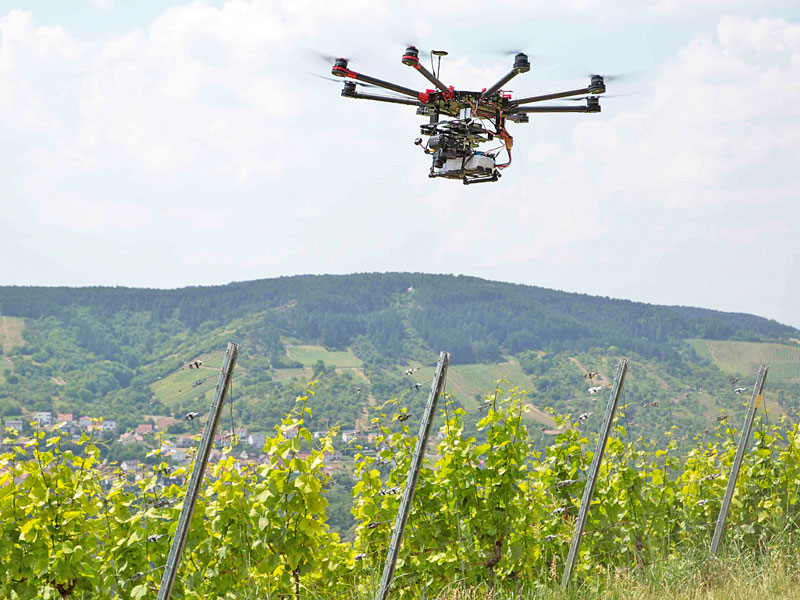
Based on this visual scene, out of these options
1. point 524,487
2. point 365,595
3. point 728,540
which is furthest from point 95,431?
point 728,540

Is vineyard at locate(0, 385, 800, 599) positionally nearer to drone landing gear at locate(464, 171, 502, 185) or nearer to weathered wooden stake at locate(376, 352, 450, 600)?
weathered wooden stake at locate(376, 352, 450, 600)

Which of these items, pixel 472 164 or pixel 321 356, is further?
pixel 321 356

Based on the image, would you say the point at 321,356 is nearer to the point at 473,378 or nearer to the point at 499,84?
the point at 473,378

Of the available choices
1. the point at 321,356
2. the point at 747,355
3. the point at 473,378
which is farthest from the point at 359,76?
the point at 321,356

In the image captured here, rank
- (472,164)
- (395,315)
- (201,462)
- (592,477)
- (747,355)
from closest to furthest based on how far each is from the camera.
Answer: (201,462) → (592,477) → (472,164) → (747,355) → (395,315)

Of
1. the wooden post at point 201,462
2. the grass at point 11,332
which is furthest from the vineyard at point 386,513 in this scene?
the grass at point 11,332

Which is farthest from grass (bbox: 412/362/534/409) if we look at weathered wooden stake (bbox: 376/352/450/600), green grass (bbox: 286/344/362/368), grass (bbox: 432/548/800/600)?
weathered wooden stake (bbox: 376/352/450/600)
